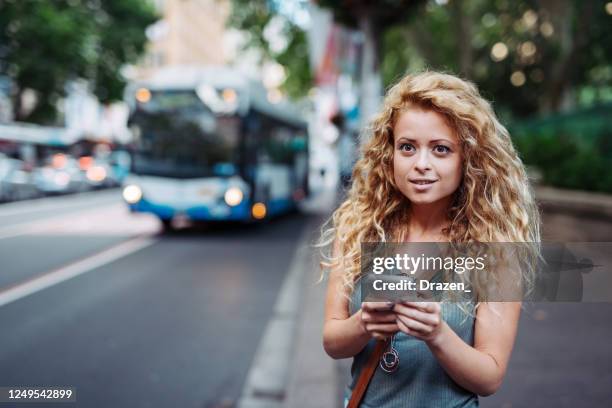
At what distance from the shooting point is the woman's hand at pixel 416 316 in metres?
1.19

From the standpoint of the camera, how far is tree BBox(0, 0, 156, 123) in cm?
2384

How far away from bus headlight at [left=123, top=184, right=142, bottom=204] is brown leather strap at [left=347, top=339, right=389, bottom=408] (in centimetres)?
1184

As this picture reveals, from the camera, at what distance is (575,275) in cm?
136

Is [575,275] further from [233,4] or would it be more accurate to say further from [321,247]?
[233,4]

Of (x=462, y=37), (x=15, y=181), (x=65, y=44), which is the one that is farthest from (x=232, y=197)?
(x=65, y=44)

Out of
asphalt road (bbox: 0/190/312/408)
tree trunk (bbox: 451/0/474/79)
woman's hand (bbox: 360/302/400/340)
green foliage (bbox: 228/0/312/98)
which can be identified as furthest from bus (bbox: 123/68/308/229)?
woman's hand (bbox: 360/302/400/340)

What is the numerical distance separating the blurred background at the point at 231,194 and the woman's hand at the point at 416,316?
0.38 m

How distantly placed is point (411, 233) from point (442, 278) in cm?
34

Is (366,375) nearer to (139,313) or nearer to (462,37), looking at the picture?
(139,313)

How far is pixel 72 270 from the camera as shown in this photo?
8977mm

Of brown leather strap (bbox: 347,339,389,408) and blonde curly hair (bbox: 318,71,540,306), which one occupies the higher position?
blonde curly hair (bbox: 318,71,540,306)

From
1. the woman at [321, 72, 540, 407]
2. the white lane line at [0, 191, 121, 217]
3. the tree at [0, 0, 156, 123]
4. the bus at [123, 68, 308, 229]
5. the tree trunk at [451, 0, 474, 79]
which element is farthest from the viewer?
the tree at [0, 0, 156, 123]

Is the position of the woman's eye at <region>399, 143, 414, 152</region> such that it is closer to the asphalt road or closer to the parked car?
the asphalt road

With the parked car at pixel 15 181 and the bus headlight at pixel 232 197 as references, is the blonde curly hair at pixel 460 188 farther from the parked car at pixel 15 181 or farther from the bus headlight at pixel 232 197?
the parked car at pixel 15 181
